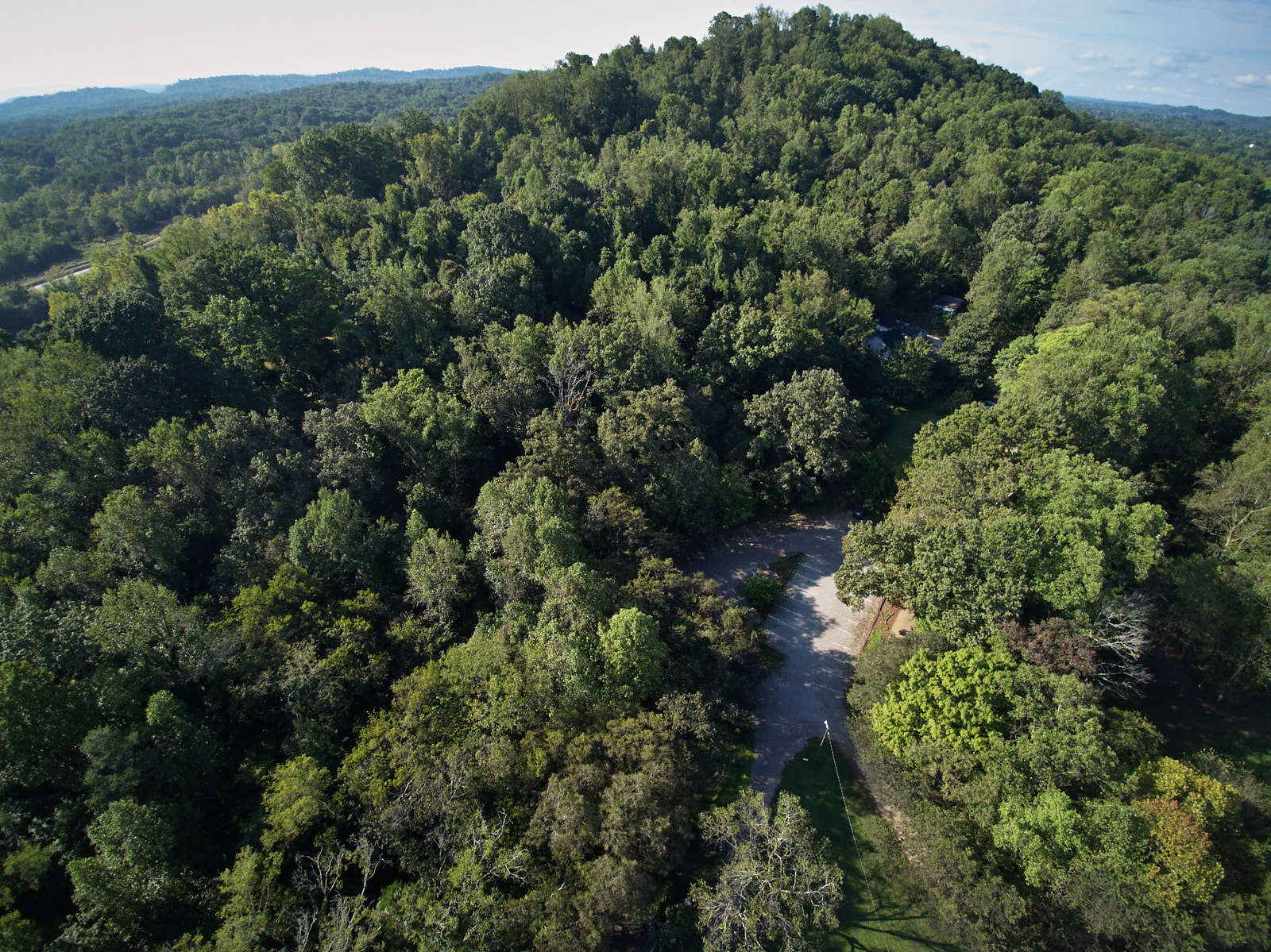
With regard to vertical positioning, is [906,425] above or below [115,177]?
below

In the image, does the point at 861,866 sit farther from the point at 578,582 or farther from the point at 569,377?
the point at 569,377

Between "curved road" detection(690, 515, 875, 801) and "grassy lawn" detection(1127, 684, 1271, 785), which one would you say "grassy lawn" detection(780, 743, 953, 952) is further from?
"grassy lawn" detection(1127, 684, 1271, 785)

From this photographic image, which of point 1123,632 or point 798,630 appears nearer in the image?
point 1123,632

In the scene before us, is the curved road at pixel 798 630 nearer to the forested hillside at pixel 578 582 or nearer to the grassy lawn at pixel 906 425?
the forested hillside at pixel 578 582

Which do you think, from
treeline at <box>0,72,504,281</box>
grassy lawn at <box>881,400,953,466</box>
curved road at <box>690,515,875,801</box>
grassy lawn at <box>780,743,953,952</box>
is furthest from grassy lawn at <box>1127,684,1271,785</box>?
treeline at <box>0,72,504,281</box>

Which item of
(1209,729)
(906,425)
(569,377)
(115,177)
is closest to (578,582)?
(569,377)

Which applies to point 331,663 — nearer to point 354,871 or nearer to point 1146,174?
point 354,871

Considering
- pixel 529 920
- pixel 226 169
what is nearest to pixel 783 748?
pixel 529 920
